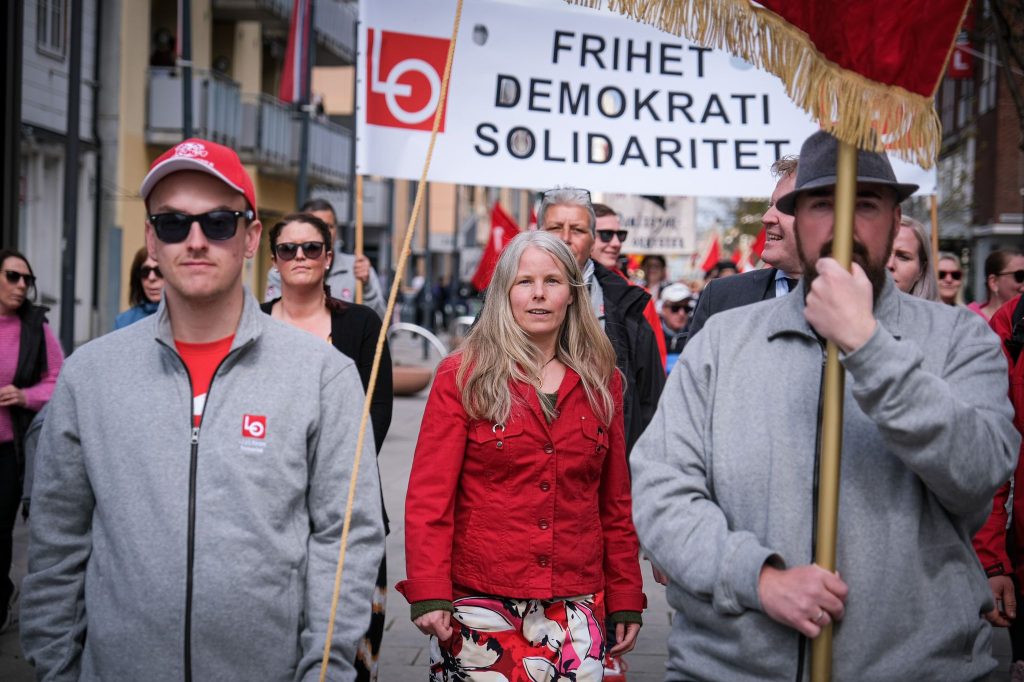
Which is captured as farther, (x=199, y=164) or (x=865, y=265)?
(x=199, y=164)

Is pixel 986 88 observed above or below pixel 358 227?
above

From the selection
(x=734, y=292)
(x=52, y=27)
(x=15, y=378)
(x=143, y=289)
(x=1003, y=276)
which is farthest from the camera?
(x=52, y=27)

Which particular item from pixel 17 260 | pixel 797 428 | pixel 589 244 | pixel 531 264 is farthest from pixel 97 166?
pixel 797 428

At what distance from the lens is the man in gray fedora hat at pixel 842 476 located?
2.42 metres

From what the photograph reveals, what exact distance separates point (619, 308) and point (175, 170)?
10.8 feet

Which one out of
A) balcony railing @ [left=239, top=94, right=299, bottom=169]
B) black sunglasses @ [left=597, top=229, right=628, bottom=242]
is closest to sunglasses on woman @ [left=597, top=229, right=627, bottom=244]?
black sunglasses @ [left=597, top=229, right=628, bottom=242]

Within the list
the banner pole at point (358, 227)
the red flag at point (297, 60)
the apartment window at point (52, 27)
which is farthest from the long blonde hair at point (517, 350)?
the red flag at point (297, 60)

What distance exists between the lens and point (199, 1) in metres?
26.4

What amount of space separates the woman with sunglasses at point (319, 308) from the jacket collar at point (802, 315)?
2.77 metres

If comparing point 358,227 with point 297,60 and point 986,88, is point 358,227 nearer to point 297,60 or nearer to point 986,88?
point 297,60

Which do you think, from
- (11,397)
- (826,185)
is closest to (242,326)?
(826,185)

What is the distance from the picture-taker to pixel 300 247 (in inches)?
222

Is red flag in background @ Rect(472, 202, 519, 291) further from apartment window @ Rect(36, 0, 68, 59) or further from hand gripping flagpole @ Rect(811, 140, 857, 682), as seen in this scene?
hand gripping flagpole @ Rect(811, 140, 857, 682)

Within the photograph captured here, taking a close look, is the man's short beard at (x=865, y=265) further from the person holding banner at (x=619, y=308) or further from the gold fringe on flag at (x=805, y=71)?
the person holding banner at (x=619, y=308)
